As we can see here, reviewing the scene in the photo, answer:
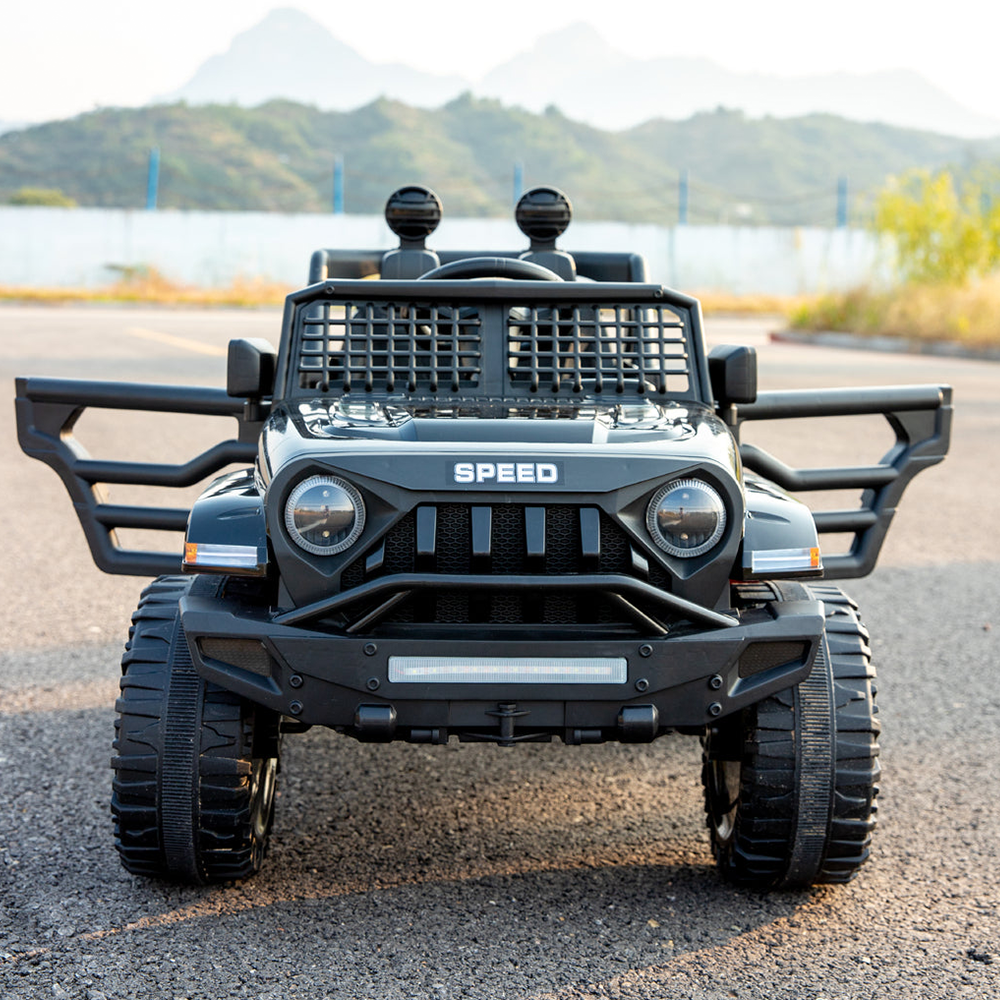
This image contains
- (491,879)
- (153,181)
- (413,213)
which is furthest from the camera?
(153,181)

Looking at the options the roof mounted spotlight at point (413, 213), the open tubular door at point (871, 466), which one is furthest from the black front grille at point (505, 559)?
the roof mounted spotlight at point (413, 213)

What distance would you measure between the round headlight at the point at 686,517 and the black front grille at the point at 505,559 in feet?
0.25

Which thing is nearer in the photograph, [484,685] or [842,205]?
[484,685]

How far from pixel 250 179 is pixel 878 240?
6131cm

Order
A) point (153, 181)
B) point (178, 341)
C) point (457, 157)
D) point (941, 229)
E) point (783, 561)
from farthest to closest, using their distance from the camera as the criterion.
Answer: point (457, 157) → point (153, 181) → point (941, 229) → point (178, 341) → point (783, 561)

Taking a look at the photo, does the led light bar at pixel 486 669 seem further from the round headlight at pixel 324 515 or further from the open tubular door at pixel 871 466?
the open tubular door at pixel 871 466

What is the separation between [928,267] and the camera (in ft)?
80.5

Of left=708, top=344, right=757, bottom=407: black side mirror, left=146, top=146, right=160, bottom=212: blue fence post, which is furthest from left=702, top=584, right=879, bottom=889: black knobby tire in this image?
left=146, top=146, right=160, bottom=212: blue fence post

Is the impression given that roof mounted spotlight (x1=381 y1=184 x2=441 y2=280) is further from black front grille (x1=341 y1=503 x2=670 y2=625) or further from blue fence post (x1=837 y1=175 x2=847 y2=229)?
blue fence post (x1=837 y1=175 x2=847 y2=229)

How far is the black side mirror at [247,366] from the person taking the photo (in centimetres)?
399

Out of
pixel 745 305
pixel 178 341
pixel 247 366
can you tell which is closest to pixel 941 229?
pixel 745 305

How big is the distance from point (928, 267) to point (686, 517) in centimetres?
2294

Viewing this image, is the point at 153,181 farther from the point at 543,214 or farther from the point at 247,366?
the point at 247,366

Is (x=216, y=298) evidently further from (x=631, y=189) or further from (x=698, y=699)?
(x=631, y=189)
